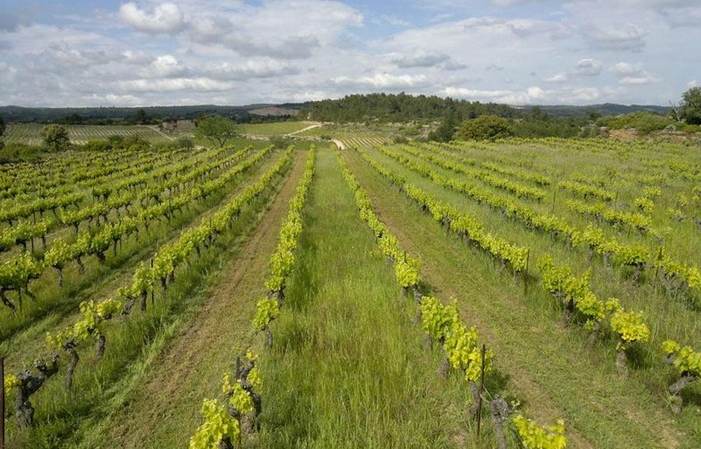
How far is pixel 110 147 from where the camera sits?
8988 centimetres

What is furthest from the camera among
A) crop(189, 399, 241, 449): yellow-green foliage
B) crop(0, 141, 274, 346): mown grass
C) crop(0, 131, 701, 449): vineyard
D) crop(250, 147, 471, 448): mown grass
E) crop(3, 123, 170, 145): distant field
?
crop(3, 123, 170, 145): distant field

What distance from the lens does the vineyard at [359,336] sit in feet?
24.6

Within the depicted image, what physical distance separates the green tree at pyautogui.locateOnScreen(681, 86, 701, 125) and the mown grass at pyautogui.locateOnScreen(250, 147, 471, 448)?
96513 millimetres

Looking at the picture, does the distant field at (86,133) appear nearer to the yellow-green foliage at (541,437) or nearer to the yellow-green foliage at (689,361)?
the yellow-green foliage at (689,361)

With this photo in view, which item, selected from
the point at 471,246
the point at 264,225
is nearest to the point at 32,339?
the point at 264,225

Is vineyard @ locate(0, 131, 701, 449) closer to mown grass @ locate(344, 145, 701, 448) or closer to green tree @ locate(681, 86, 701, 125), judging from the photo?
mown grass @ locate(344, 145, 701, 448)

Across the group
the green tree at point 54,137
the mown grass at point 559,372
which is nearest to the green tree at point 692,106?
the mown grass at point 559,372

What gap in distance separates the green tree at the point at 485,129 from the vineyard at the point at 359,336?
225ft

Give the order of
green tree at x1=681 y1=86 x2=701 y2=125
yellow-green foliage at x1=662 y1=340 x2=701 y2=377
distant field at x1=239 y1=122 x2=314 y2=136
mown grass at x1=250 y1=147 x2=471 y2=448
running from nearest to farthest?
1. mown grass at x1=250 y1=147 x2=471 y2=448
2. yellow-green foliage at x1=662 y1=340 x2=701 y2=377
3. green tree at x1=681 y1=86 x2=701 y2=125
4. distant field at x1=239 y1=122 x2=314 y2=136

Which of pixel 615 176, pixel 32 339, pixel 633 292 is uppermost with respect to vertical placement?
pixel 615 176

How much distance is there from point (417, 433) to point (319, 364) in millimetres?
2716

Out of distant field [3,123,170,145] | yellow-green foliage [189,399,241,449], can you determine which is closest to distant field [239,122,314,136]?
distant field [3,123,170,145]

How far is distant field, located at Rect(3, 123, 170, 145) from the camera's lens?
115250 millimetres

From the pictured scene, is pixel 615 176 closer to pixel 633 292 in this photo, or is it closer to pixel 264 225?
pixel 633 292
